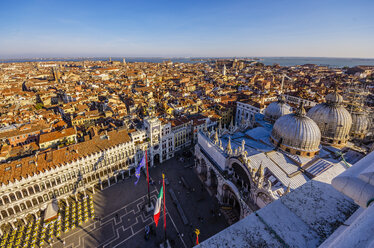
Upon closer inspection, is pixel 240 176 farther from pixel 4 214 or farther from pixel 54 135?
pixel 54 135

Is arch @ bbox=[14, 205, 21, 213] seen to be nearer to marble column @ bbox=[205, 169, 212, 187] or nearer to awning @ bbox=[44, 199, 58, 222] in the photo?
awning @ bbox=[44, 199, 58, 222]

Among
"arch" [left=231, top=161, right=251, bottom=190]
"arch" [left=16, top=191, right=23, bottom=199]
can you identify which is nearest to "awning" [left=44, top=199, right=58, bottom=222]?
"arch" [left=16, top=191, right=23, bottom=199]

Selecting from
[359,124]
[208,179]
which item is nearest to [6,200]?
[208,179]

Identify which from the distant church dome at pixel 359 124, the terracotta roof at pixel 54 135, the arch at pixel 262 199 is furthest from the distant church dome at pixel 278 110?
the terracotta roof at pixel 54 135

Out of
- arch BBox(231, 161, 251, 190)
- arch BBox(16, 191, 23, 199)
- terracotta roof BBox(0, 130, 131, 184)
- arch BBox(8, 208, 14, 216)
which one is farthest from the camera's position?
terracotta roof BBox(0, 130, 131, 184)

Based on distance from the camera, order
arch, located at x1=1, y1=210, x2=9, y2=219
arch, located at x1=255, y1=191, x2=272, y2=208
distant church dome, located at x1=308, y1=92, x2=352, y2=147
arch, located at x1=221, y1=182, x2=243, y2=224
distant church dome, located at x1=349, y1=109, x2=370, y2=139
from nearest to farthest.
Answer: arch, located at x1=255, y1=191, x2=272, y2=208 < arch, located at x1=1, y1=210, x2=9, y2=219 < arch, located at x1=221, y1=182, x2=243, y2=224 < distant church dome, located at x1=308, y1=92, x2=352, y2=147 < distant church dome, located at x1=349, y1=109, x2=370, y2=139
